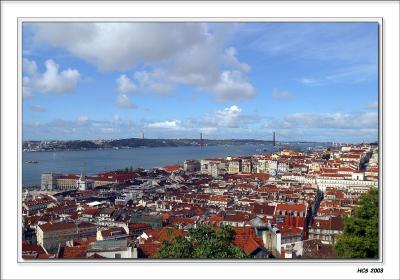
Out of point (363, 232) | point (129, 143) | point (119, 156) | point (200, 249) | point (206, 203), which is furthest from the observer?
point (206, 203)

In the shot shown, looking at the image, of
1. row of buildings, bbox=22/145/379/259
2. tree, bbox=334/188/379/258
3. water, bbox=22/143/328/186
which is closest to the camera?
tree, bbox=334/188/379/258

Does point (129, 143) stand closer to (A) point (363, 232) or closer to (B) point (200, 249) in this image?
(B) point (200, 249)

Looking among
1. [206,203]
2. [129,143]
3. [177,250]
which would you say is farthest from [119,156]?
[206,203]

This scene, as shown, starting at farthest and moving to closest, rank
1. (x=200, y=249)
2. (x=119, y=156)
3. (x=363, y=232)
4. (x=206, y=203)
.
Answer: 1. (x=206, y=203)
2. (x=119, y=156)
3. (x=363, y=232)
4. (x=200, y=249)

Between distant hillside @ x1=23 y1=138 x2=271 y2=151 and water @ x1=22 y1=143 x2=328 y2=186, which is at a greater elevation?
distant hillside @ x1=23 y1=138 x2=271 y2=151

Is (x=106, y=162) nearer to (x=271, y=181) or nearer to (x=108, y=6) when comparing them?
(x=108, y=6)

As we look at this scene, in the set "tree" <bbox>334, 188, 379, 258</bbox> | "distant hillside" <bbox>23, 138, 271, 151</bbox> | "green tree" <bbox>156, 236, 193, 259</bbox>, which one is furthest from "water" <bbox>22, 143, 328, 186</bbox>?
"tree" <bbox>334, 188, 379, 258</bbox>

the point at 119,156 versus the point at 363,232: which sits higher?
the point at 119,156

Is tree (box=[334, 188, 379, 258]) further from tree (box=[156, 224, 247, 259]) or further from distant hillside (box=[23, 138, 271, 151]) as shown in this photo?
distant hillside (box=[23, 138, 271, 151])

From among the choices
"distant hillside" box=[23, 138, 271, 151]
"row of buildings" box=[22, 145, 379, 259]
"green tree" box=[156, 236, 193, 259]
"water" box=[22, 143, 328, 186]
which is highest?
"distant hillside" box=[23, 138, 271, 151]
